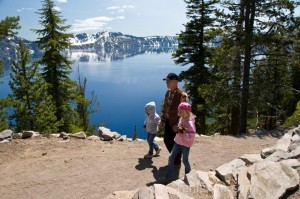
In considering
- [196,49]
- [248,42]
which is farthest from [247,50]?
[196,49]

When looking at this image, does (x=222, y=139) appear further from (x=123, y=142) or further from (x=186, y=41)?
(x=186, y=41)

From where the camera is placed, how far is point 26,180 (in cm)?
733

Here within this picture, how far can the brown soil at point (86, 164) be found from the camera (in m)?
6.86

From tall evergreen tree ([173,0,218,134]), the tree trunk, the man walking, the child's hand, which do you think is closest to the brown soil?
the man walking

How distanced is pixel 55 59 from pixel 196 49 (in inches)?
439

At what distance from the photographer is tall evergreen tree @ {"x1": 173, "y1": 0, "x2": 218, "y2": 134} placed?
21484mm

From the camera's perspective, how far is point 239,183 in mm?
5719

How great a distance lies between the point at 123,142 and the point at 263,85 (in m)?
8.04

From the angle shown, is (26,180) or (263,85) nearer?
(26,180)

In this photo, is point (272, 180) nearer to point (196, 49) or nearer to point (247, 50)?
point (247, 50)

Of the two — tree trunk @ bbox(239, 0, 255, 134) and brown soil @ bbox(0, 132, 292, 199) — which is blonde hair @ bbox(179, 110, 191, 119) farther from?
tree trunk @ bbox(239, 0, 255, 134)

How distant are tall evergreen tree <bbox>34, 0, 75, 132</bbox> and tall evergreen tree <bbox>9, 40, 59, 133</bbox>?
1.16 meters

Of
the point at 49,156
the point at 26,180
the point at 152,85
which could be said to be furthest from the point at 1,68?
the point at 152,85

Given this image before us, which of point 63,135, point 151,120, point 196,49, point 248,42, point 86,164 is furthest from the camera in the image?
point 196,49
